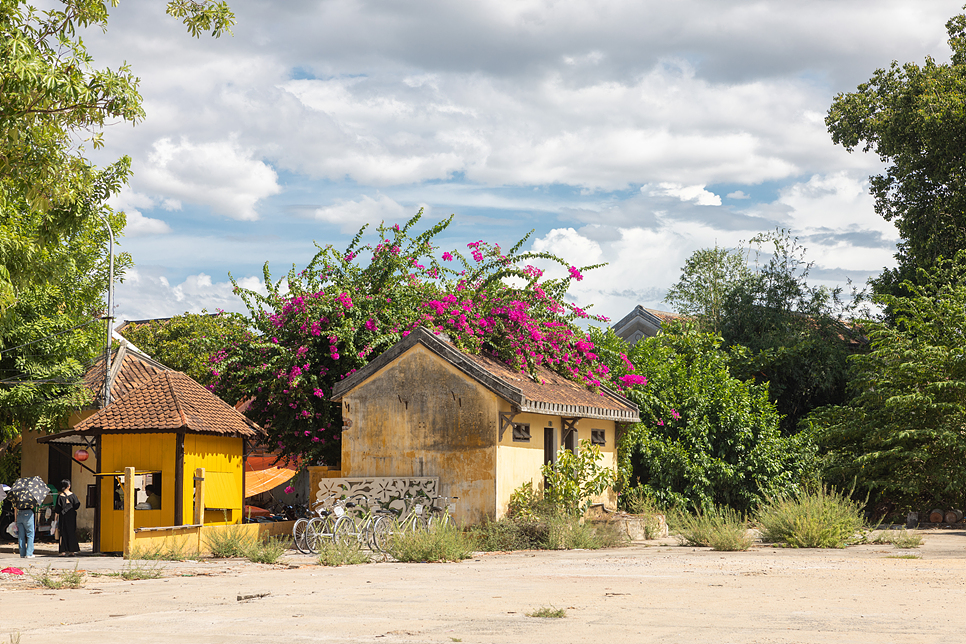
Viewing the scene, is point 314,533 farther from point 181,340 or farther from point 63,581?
point 181,340

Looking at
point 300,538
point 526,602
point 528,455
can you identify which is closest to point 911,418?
point 528,455

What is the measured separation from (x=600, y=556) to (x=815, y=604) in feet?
23.7

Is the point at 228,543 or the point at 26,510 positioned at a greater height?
the point at 26,510

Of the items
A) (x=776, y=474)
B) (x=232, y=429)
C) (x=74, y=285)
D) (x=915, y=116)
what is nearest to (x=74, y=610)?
(x=232, y=429)

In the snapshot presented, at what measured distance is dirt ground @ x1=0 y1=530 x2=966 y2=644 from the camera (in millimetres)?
7809

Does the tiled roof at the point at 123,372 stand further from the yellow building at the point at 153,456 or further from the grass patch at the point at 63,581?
the grass patch at the point at 63,581

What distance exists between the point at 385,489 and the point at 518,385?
11.9 feet

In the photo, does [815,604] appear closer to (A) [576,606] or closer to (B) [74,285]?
(A) [576,606]

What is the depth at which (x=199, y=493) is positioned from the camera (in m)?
20.1

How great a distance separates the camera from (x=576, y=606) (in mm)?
9500

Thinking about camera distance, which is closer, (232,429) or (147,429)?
(147,429)

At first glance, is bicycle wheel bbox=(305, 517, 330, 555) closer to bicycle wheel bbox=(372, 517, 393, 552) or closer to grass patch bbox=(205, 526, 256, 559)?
bicycle wheel bbox=(372, 517, 393, 552)

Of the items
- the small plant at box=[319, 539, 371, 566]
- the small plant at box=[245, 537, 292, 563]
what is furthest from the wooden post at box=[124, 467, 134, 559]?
the small plant at box=[319, 539, 371, 566]

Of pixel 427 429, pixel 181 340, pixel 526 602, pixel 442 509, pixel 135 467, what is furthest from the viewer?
pixel 181 340
